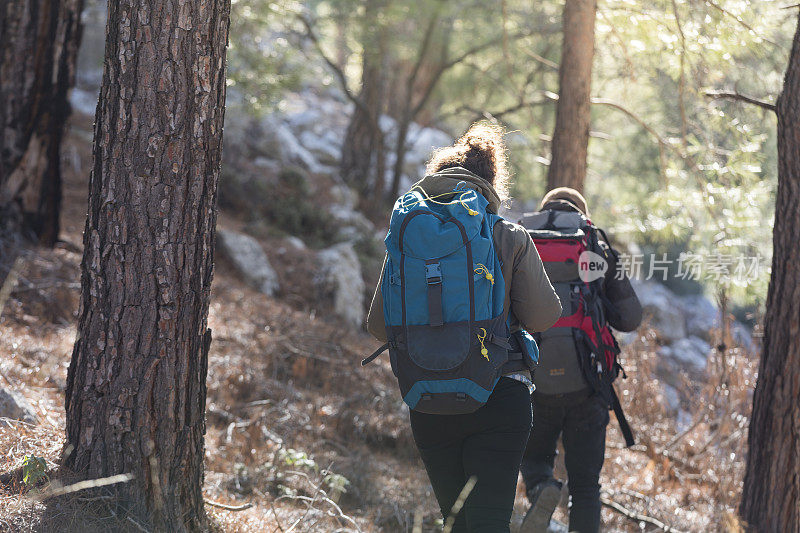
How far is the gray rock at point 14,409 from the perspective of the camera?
3829 millimetres

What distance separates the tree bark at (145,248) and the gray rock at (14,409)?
2.82 ft

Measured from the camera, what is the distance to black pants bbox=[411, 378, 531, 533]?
2754 millimetres

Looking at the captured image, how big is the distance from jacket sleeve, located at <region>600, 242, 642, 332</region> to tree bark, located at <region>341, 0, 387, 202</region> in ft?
30.5

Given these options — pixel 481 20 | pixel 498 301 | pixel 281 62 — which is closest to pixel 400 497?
pixel 498 301

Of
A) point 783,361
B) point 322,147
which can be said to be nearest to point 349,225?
point 322,147

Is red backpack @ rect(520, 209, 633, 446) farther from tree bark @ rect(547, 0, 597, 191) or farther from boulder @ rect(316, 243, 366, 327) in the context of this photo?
boulder @ rect(316, 243, 366, 327)

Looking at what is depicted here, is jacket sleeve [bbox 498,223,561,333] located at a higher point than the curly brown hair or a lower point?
lower

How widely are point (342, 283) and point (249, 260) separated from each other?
1.31 m

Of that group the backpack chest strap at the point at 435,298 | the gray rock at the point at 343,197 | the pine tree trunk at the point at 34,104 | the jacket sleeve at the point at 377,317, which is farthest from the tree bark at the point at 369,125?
the backpack chest strap at the point at 435,298

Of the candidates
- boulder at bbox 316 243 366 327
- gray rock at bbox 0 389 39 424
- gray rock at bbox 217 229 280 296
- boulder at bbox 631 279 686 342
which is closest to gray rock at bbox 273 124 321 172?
boulder at bbox 316 243 366 327

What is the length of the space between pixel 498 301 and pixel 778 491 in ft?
9.78

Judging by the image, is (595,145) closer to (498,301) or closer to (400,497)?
(400,497)

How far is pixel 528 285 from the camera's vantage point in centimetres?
287

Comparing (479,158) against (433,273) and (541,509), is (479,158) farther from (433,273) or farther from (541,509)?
(541,509)
